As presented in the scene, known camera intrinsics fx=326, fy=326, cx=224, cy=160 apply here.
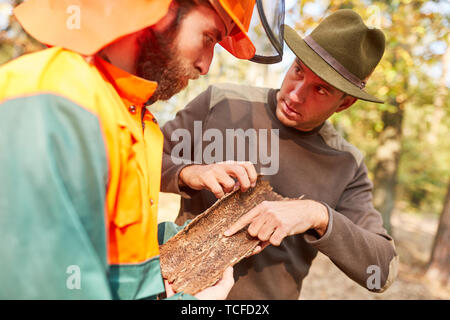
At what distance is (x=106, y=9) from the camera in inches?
43.9

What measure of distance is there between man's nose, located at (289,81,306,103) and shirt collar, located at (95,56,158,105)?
4.20 ft

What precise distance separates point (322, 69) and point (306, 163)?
2.27ft

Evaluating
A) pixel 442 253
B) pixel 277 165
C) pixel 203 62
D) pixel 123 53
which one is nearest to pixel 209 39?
pixel 203 62

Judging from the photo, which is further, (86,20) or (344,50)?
(344,50)

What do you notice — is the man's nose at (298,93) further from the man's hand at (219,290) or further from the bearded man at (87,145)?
the man's hand at (219,290)

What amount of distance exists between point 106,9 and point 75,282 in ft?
2.87

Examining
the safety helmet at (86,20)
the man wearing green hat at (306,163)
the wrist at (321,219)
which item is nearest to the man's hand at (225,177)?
the man wearing green hat at (306,163)

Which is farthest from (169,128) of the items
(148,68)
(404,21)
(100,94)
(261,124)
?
(404,21)

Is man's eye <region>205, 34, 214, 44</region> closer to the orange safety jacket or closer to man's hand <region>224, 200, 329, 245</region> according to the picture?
the orange safety jacket

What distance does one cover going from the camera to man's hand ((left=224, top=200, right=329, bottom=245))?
1.79 meters

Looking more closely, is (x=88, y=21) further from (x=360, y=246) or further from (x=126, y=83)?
(x=360, y=246)

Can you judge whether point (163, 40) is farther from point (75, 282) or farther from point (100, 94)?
point (75, 282)

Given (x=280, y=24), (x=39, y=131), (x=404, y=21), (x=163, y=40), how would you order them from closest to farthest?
(x=39, y=131) → (x=163, y=40) → (x=280, y=24) → (x=404, y=21)

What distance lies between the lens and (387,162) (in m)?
9.38
